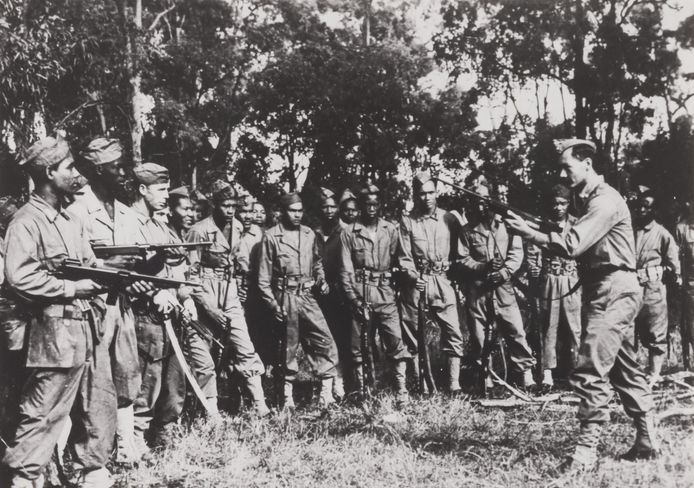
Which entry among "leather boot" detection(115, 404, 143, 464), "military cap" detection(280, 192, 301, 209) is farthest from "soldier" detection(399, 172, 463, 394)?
"leather boot" detection(115, 404, 143, 464)

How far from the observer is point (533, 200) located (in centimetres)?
2339

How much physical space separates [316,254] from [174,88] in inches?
839

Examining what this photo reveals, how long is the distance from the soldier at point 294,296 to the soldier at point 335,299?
1.14ft

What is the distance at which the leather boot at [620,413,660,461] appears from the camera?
4988 mm

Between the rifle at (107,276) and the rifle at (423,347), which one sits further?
the rifle at (423,347)

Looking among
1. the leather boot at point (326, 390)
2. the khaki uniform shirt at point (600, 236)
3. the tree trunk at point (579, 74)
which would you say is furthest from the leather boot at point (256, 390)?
the tree trunk at point (579, 74)

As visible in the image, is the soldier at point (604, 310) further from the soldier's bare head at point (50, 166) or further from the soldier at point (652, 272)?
the soldier at point (652, 272)

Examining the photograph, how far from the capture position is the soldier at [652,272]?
27.6 feet

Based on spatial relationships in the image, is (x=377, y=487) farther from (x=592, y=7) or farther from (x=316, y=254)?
(x=592, y=7)

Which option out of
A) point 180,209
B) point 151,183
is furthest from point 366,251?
point 151,183

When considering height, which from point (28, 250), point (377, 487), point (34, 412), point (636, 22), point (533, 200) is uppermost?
point (636, 22)

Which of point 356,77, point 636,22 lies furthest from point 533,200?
point 356,77

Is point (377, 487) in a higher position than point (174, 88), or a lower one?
lower

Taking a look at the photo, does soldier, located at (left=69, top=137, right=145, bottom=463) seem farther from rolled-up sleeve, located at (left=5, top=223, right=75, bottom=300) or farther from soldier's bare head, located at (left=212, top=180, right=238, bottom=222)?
soldier's bare head, located at (left=212, top=180, right=238, bottom=222)
